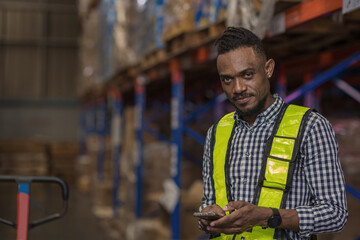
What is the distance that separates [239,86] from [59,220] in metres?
8.21

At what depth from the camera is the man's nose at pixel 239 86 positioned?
1761 millimetres

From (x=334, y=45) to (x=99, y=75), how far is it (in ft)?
19.3

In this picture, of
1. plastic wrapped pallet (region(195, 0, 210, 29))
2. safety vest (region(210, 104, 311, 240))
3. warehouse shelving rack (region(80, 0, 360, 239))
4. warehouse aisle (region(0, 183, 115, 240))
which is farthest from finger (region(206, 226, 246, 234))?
warehouse aisle (region(0, 183, 115, 240))

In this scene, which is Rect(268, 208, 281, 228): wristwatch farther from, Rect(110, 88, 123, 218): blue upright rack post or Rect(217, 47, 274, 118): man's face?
Rect(110, 88, 123, 218): blue upright rack post

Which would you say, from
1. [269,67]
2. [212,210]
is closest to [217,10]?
[269,67]

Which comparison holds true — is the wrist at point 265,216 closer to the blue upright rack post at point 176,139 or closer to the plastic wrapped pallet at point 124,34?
the blue upright rack post at point 176,139

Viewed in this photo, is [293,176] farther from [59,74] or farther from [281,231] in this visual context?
[59,74]

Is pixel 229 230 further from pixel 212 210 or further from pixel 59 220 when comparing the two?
pixel 59 220

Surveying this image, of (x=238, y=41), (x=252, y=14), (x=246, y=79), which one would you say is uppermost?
(x=252, y=14)

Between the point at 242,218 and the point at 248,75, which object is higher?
the point at 248,75

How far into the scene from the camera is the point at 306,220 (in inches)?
64.0

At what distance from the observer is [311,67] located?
4516 mm

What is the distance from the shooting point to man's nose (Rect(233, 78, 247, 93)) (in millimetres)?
1761

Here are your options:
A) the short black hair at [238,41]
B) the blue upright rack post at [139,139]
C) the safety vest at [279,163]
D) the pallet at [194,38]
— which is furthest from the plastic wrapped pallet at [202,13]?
the blue upright rack post at [139,139]
